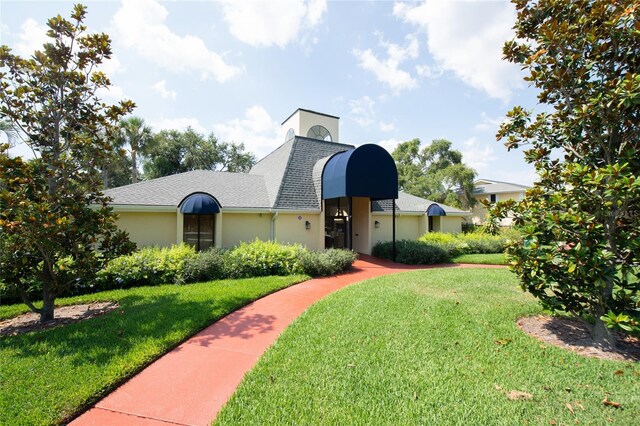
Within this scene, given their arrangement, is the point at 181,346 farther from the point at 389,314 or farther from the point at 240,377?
the point at 389,314

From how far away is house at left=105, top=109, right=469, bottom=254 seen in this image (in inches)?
571

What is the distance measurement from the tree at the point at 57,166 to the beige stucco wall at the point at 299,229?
9.05m

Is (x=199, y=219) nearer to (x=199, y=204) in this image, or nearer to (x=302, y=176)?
(x=199, y=204)

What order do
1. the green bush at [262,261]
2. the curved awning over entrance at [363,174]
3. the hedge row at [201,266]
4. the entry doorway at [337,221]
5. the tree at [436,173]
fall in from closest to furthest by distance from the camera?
the hedge row at [201,266] → the green bush at [262,261] → the curved awning over entrance at [363,174] → the entry doorway at [337,221] → the tree at [436,173]

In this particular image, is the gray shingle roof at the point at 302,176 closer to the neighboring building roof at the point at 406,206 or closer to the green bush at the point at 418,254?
the neighboring building roof at the point at 406,206

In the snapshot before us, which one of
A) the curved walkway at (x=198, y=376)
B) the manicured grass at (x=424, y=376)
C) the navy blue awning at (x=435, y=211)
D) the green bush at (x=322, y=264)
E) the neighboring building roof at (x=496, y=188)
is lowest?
the curved walkway at (x=198, y=376)

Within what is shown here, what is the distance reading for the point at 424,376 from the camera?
4.32 metres

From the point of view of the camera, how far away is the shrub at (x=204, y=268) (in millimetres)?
10805

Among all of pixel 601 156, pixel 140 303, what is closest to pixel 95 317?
pixel 140 303

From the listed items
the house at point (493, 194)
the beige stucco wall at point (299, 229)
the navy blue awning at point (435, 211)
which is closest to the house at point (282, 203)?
the beige stucco wall at point (299, 229)

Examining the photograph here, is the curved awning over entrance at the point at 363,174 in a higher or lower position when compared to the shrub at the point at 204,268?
higher

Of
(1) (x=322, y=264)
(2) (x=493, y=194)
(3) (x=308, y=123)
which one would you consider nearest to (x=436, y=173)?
(2) (x=493, y=194)

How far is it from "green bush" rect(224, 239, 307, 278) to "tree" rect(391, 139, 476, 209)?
27113 millimetres

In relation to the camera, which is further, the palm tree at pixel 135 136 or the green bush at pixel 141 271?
the palm tree at pixel 135 136
